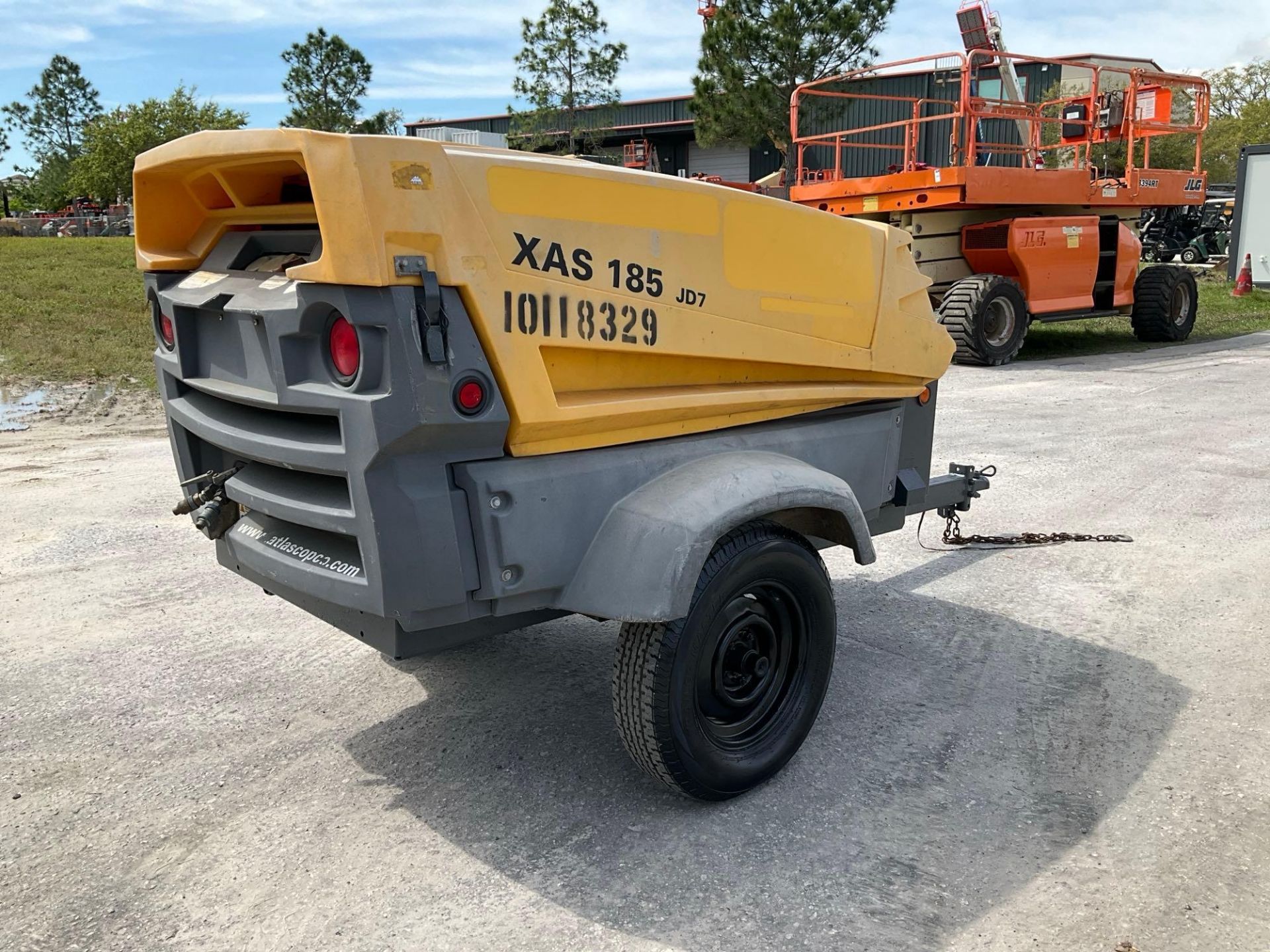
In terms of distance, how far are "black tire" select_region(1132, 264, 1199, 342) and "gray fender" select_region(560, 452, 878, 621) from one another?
12924 mm

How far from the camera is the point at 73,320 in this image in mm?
14422

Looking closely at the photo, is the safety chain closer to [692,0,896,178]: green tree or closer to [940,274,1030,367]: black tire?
[940,274,1030,367]: black tire

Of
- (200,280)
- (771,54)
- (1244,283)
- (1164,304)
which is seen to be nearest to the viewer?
(200,280)

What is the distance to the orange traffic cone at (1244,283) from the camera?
64.6 ft

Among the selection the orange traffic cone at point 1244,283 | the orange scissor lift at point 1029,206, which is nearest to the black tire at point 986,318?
the orange scissor lift at point 1029,206

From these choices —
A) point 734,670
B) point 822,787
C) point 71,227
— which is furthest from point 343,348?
point 71,227

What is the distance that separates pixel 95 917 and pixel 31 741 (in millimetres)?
1087

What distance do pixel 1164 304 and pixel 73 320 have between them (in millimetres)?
14275

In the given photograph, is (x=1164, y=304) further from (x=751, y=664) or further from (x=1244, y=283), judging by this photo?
(x=751, y=664)

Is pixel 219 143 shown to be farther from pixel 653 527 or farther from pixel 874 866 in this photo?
pixel 874 866

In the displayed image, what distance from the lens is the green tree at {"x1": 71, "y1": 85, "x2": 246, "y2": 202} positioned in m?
54.9

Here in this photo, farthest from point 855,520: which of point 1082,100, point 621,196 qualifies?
point 1082,100

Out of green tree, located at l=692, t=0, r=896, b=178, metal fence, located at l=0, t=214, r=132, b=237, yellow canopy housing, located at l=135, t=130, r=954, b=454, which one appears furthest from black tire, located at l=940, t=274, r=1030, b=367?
metal fence, located at l=0, t=214, r=132, b=237

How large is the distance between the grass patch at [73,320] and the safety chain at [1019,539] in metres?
7.85
